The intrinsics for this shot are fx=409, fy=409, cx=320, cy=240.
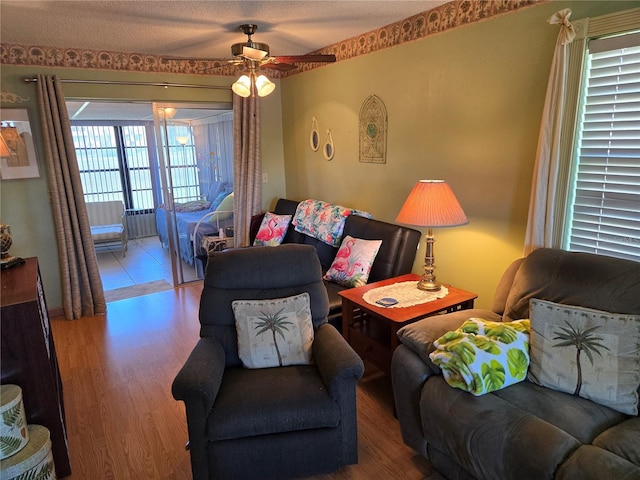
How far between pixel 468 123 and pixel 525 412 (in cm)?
178

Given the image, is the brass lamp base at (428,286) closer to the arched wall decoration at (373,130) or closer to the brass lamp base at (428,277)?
the brass lamp base at (428,277)

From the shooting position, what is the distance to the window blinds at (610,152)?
193 centimetres

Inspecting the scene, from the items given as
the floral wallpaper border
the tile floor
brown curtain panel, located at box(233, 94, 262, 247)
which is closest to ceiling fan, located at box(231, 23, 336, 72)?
the floral wallpaper border

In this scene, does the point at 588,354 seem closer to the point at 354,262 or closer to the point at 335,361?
the point at 335,361

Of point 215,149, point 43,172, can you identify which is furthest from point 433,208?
point 43,172

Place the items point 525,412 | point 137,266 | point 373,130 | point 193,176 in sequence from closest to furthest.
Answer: point 525,412 → point 373,130 → point 193,176 → point 137,266

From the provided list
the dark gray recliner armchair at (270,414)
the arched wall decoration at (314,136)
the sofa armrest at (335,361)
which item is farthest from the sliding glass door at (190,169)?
the sofa armrest at (335,361)

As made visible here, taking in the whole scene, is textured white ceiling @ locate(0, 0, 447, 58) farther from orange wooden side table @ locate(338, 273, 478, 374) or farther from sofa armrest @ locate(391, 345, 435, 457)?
sofa armrest @ locate(391, 345, 435, 457)

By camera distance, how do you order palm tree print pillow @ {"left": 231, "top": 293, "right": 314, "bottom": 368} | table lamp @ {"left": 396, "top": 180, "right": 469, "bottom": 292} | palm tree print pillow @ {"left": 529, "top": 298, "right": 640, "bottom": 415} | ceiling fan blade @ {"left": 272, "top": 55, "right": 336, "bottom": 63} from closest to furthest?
palm tree print pillow @ {"left": 529, "top": 298, "right": 640, "bottom": 415} → palm tree print pillow @ {"left": 231, "top": 293, "right": 314, "bottom": 368} → table lamp @ {"left": 396, "top": 180, "right": 469, "bottom": 292} → ceiling fan blade @ {"left": 272, "top": 55, "right": 336, "bottom": 63}

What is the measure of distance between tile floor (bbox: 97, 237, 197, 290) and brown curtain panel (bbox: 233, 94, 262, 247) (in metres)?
0.95

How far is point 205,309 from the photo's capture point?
7.43 feet

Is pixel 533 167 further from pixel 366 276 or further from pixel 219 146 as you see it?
pixel 219 146

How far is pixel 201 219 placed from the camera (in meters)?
4.77

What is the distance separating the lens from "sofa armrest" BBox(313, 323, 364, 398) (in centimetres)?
187
